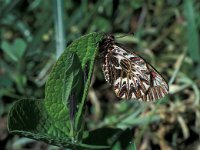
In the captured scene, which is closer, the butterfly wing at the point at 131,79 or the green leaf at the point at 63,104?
the green leaf at the point at 63,104

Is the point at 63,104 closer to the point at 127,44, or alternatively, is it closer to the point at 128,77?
the point at 128,77

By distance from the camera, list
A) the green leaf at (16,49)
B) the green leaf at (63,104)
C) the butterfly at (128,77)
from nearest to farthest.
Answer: the green leaf at (63,104) → the butterfly at (128,77) → the green leaf at (16,49)

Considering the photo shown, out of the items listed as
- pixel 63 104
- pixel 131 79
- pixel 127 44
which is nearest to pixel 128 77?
pixel 131 79

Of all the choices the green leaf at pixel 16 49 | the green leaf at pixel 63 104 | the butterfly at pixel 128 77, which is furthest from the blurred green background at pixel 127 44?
the green leaf at pixel 63 104

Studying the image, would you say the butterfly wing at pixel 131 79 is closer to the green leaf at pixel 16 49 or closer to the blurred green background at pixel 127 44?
the blurred green background at pixel 127 44

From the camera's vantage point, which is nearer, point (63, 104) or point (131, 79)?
point (63, 104)

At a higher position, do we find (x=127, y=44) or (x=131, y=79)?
(x=127, y=44)
